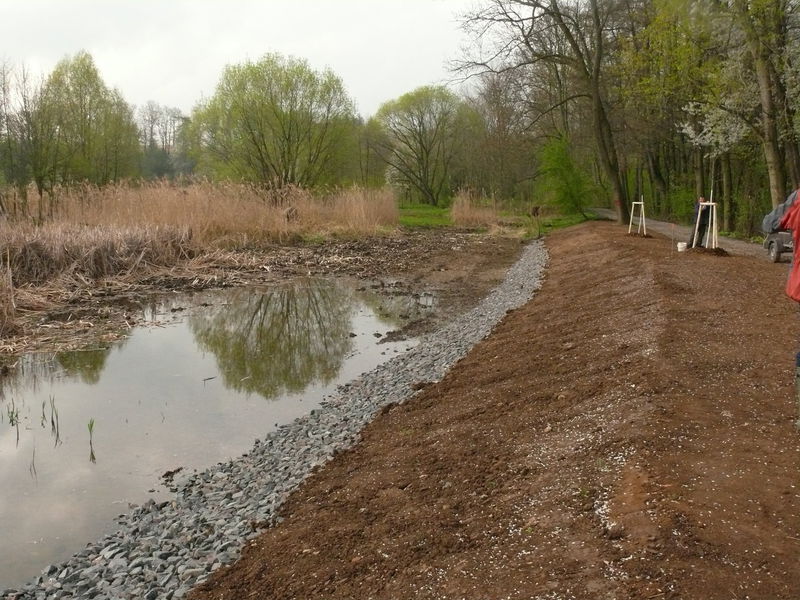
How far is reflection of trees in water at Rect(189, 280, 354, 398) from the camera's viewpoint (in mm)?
8789

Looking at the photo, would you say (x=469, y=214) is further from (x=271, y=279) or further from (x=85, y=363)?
(x=85, y=363)

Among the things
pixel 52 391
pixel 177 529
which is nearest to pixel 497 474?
pixel 177 529

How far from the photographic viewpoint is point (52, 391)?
811 cm

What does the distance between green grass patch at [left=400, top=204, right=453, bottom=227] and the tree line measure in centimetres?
317

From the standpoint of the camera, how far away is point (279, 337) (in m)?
11.1

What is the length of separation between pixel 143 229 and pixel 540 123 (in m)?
23.7

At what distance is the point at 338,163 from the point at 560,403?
31.6 meters

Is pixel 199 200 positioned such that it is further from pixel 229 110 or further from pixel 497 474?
pixel 497 474

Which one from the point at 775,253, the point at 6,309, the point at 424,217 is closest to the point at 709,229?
the point at 775,253

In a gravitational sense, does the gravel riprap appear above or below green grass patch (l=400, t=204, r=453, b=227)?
below

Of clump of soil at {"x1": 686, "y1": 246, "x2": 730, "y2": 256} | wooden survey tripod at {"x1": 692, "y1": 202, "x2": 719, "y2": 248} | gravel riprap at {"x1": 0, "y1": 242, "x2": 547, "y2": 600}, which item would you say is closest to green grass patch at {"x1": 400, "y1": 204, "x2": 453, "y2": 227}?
wooden survey tripod at {"x1": 692, "y1": 202, "x2": 719, "y2": 248}

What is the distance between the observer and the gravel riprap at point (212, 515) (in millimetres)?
3912

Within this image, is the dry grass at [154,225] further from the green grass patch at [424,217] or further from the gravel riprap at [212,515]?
the gravel riprap at [212,515]

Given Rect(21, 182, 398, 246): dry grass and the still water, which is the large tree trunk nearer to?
the still water
